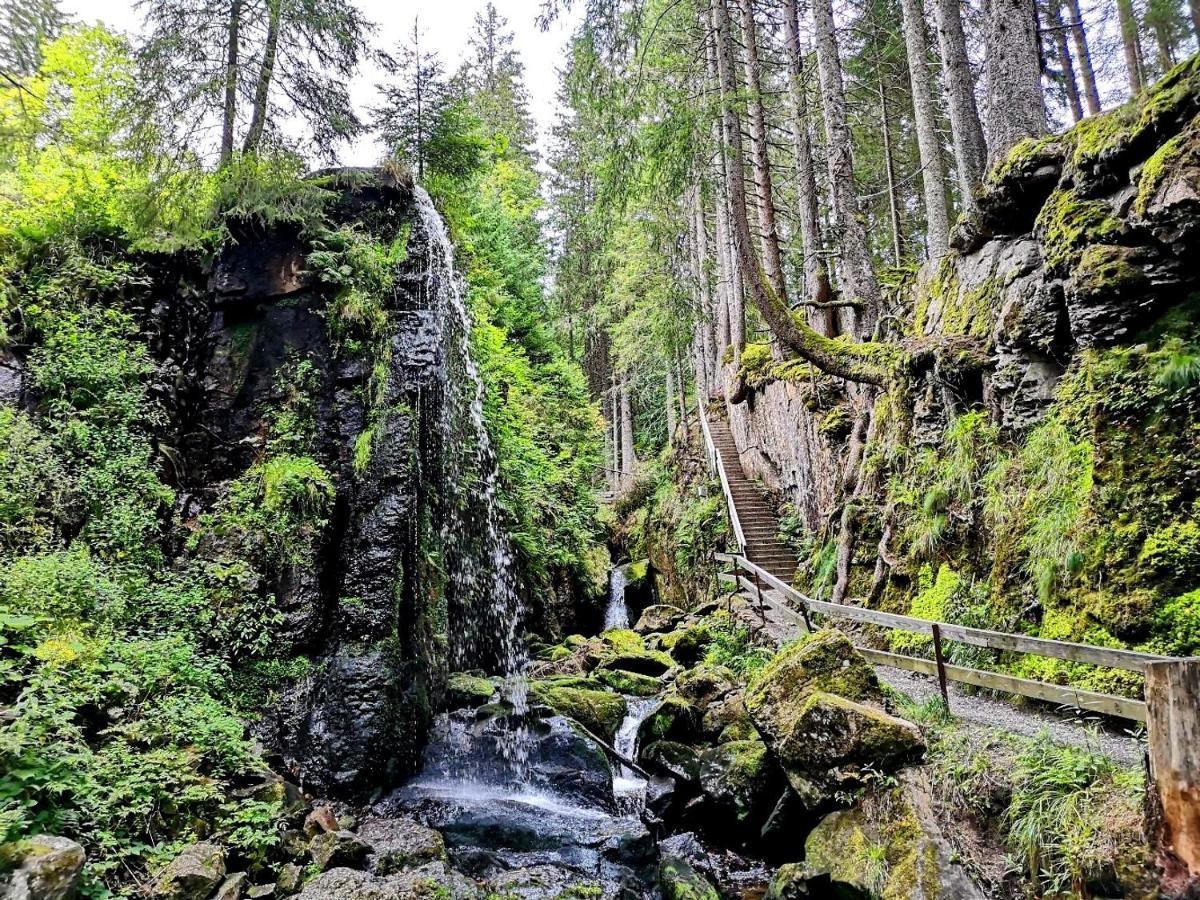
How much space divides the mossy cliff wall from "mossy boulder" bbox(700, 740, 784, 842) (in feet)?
9.20

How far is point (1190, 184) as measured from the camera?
530cm

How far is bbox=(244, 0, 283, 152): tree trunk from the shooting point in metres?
10.7

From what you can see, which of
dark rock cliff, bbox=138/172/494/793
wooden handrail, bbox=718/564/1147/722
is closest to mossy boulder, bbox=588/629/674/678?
dark rock cliff, bbox=138/172/494/793

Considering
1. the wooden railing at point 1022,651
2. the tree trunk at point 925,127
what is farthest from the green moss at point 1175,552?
the tree trunk at point 925,127

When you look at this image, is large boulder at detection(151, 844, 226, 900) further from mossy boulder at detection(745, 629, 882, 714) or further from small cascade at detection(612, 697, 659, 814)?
mossy boulder at detection(745, 629, 882, 714)

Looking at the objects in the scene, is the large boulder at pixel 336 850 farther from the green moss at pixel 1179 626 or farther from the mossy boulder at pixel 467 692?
the green moss at pixel 1179 626

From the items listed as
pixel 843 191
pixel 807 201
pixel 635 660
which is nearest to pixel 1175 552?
pixel 635 660

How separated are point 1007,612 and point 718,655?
5.06m

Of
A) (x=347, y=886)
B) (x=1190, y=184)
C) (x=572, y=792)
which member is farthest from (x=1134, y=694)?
(x=347, y=886)

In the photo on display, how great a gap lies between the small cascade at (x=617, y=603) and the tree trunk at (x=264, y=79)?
14.6 m

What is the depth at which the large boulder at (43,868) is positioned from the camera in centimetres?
346

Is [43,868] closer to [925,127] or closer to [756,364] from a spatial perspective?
[925,127]

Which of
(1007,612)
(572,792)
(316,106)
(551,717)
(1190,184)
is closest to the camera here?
(1190,184)

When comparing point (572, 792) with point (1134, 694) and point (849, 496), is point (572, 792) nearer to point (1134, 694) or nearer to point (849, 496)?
point (1134, 694)
